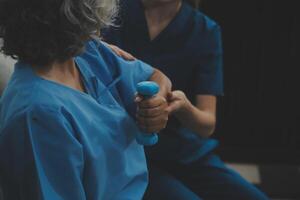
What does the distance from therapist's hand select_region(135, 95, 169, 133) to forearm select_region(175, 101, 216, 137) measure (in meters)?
0.24

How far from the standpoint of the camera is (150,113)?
1110mm

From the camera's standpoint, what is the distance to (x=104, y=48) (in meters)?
1.23

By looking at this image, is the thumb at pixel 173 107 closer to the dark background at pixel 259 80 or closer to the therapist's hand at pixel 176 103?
the therapist's hand at pixel 176 103

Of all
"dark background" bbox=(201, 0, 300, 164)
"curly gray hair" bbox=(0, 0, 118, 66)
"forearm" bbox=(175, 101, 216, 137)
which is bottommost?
"dark background" bbox=(201, 0, 300, 164)

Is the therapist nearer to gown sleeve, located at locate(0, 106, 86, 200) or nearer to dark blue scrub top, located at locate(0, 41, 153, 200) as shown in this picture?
dark blue scrub top, located at locate(0, 41, 153, 200)

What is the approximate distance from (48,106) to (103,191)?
0.23m

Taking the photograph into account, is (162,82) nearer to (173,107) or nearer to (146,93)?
(173,107)

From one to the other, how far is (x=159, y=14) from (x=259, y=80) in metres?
0.94

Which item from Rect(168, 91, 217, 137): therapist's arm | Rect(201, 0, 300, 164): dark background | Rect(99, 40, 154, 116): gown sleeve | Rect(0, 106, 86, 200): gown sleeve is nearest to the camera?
Rect(0, 106, 86, 200): gown sleeve

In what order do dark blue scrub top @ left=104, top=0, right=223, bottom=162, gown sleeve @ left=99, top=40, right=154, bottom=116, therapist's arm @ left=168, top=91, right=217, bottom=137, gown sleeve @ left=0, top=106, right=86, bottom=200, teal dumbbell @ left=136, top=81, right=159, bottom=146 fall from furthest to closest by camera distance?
dark blue scrub top @ left=104, top=0, right=223, bottom=162, therapist's arm @ left=168, top=91, right=217, bottom=137, gown sleeve @ left=99, top=40, right=154, bottom=116, teal dumbbell @ left=136, top=81, right=159, bottom=146, gown sleeve @ left=0, top=106, right=86, bottom=200

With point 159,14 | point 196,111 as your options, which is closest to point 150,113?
point 196,111

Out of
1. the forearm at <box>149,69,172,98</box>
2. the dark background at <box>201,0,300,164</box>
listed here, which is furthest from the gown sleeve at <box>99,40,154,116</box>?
the dark background at <box>201,0,300,164</box>

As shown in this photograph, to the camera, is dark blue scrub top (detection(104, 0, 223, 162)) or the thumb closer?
the thumb

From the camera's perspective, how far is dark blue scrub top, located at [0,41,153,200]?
908 millimetres
